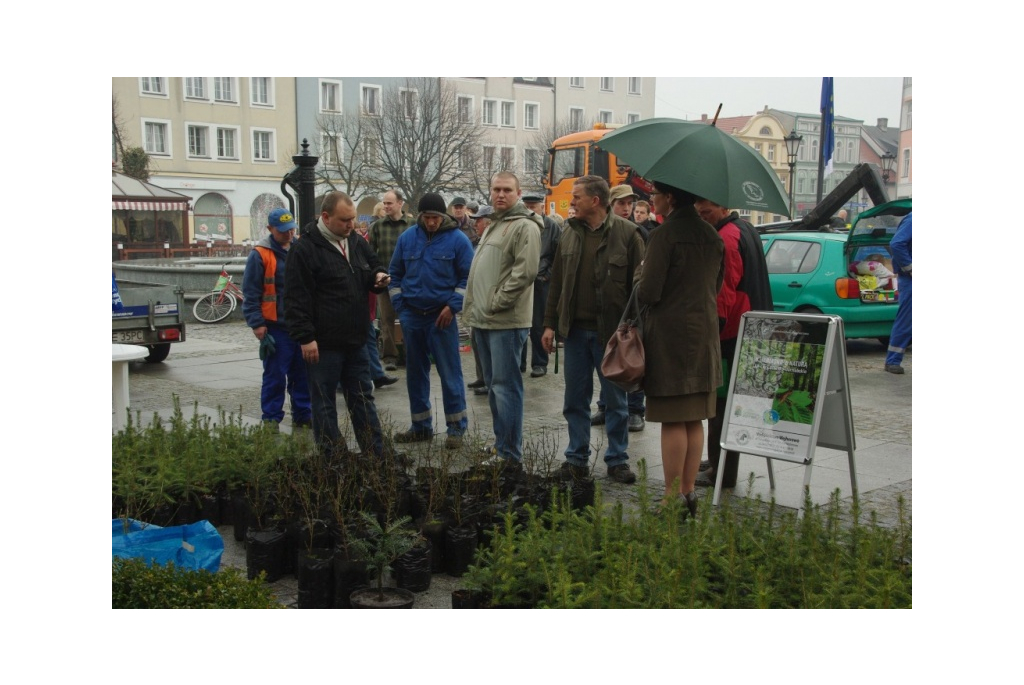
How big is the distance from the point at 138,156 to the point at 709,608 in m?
41.8

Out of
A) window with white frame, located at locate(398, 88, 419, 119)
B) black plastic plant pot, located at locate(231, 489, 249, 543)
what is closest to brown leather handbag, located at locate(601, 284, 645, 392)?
black plastic plant pot, located at locate(231, 489, 249, 543)

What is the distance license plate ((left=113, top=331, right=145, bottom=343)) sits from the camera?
494 inches

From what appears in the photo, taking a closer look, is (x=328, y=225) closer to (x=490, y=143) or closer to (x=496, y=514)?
(x=496, y=514)

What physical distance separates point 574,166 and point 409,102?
1733 centimetres

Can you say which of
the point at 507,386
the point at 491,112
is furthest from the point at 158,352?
the point at 491,112

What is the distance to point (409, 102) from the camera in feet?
125

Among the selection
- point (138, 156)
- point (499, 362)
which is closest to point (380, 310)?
point (499, 362)

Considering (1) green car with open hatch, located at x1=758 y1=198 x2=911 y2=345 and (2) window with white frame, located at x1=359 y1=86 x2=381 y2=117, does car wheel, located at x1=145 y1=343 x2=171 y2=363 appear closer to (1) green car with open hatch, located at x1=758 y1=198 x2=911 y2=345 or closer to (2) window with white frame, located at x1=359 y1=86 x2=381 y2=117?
(1) green car with open hatch, located at x1=758 y1=198 x2=911 y2=345

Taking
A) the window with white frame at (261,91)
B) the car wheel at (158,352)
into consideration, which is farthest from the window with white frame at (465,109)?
the car wheel at (158,352)

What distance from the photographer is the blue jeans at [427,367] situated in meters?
7.89

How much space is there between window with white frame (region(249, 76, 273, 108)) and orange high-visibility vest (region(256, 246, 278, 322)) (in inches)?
1593

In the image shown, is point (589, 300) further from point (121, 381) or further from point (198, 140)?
point (198, 140)

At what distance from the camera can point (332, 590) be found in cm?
465

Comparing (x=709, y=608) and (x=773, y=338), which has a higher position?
(x=773, y=338)
